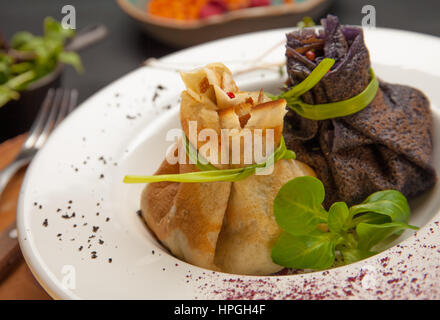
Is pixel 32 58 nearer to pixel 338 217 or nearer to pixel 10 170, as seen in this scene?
pixel 10 170

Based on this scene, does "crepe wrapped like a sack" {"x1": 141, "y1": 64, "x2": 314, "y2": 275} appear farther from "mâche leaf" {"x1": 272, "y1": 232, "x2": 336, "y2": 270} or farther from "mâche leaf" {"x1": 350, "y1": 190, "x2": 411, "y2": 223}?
"mâche leaf" {"x1": 350, "y1": 190, "x2": 411, "y2": 223}

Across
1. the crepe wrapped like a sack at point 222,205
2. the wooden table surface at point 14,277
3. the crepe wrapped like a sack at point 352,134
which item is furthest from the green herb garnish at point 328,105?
the wooden table surface at point 14,277

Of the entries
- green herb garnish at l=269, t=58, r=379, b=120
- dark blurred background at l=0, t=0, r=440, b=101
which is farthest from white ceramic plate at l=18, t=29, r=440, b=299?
dark blurred background at l=0, t=0, r=440, b=101

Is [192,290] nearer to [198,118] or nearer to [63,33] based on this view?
[198,118]

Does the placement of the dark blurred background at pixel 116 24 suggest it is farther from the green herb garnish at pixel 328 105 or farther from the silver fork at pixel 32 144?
the green herb garnish at pixel 328 105

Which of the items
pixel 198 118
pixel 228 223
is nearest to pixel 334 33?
pixel 198 118
